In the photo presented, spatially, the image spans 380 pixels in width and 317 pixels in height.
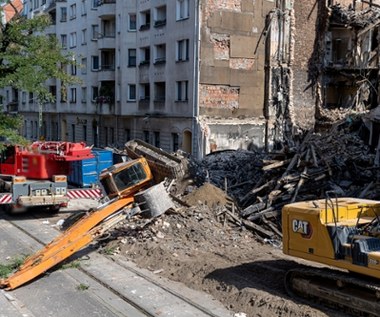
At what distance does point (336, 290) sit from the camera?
9.28 m


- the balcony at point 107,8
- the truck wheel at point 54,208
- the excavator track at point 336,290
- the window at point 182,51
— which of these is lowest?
the truck wheel at point 54,208

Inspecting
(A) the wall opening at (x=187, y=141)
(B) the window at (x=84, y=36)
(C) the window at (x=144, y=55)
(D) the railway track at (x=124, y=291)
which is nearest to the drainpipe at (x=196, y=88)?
(A) the wall opening at (x=187, y=141)

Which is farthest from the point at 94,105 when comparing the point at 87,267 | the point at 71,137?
the point at 87,267

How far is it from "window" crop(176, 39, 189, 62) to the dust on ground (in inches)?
699

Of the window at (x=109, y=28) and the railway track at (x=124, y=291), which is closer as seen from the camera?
the railway track at (x=124, y=291)

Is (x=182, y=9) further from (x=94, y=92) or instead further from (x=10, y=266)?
(x=10, y=266)

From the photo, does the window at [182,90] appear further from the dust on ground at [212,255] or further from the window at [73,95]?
the dust on ground at [212,255]

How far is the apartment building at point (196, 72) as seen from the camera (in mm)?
32312

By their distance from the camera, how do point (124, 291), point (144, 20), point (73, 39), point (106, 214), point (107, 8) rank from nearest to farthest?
point (124, 291) < point (106, 214) < point (144, 20) < point (107, 8) < point (73, 39)

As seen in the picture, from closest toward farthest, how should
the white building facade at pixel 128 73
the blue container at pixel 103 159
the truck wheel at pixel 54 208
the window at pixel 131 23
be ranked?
the truck wheel at pixel 54 208
the blue container at pixel 103 159
the white building facade at pixel 128 73
the window at pixel 131 23

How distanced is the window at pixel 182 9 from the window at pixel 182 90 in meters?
3.84

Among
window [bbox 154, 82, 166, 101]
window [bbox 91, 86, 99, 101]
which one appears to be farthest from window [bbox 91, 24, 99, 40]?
window [bbox 154, 82, 166, 101]

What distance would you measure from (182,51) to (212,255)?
72.2ft

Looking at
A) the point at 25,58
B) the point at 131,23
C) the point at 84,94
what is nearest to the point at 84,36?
the point at 84,94
